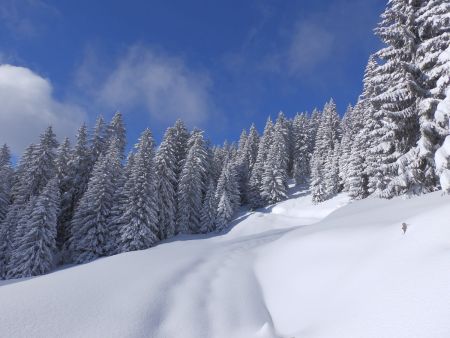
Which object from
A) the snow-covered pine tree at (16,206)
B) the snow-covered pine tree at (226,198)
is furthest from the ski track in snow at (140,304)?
the snow-covered pine tree at (226,198)

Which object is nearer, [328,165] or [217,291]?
[217,291]

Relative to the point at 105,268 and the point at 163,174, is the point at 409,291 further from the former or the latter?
the point at 163,174

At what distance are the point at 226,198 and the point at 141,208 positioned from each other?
1692 centimetres

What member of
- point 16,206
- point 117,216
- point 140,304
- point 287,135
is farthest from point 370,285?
point 287,135

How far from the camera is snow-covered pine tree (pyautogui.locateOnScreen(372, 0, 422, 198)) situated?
1603 cm

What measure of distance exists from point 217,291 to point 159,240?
32439 mm

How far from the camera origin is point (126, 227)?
3609 centimetres

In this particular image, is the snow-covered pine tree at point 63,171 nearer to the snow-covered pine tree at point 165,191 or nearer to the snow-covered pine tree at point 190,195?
the snow-covered pine tree at point 165,191

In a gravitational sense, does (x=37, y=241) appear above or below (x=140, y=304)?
above

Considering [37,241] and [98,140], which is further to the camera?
[98,140]

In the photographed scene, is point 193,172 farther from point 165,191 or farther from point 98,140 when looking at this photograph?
point 98,140

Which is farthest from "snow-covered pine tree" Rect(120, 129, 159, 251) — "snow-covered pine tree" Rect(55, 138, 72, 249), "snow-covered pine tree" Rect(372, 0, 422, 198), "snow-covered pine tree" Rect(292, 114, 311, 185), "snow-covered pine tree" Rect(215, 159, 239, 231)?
"snow-covered pine tree" Rect(292, 114, 311, 185)

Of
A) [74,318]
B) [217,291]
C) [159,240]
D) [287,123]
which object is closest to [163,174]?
[159,240]

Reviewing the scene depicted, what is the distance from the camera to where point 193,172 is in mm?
47656
